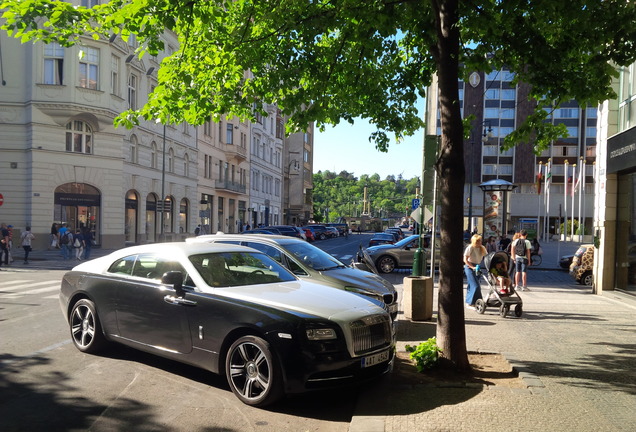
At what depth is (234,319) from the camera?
212 inches

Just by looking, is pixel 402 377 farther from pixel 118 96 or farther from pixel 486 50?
pixel 118 96

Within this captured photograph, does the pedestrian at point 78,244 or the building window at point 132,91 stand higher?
the building window at point 132,91

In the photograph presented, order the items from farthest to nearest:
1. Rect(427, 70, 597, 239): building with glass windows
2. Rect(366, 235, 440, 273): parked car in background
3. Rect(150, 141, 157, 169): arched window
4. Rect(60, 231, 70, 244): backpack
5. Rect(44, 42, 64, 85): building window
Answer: Rect(427, 70, 597, 239): building with glass windows → Rect(150, 141, 157, 169): arched window → Rect(44, 42, 64, 85): building window → Rect(60, 231, 70, 244): backpack → Rect(366, 235, 440, 273): parked car in background

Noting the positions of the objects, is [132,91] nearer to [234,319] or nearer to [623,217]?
[623,217]

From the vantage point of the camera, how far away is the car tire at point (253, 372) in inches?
200

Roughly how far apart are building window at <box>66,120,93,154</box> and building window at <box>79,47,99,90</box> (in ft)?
7.52

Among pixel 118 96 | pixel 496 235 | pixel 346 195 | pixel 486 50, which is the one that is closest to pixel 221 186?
pixel 118 96

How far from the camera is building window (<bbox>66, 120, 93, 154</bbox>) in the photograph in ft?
104

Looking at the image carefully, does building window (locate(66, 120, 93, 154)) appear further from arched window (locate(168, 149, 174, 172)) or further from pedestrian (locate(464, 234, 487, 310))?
pedestrian (locate(464, 234, 487, 310))

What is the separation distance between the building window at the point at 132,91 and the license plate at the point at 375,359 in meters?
34.4

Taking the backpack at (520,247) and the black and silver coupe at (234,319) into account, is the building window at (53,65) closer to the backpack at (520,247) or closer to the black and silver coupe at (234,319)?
the backpack at (520,247)

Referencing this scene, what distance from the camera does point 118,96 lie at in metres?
33.4

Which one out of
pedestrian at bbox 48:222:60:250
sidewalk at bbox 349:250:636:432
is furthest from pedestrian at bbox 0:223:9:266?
sidewalk at bbox 349:250:636:432

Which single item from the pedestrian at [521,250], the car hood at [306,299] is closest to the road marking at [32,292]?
the car hood at [306,299]
